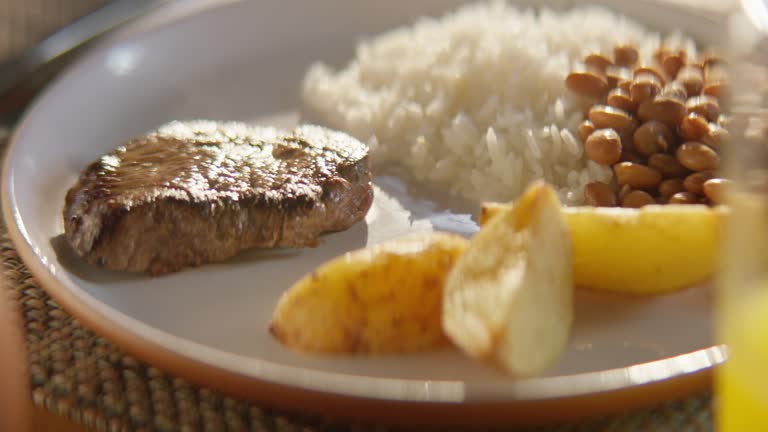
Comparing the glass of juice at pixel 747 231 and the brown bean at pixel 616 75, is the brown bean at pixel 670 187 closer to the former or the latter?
the brown bean at pixel 616 75

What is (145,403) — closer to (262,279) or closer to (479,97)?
(262,279)

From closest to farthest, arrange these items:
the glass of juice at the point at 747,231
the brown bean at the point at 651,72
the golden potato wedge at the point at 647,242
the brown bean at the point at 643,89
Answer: the glass of juice at the point at 747,231, the golden potato wedge at the point at 647,242, the brown bean at the point at 643,89, the brown bean at the point at 651,72

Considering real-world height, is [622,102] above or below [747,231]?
below

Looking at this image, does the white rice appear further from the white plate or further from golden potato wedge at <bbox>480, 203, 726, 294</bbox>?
golden potato wedge at <bbox>480, 203, 726, 294</bbox>

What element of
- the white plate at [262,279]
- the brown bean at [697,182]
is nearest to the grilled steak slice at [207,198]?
the white plate at [262,279]

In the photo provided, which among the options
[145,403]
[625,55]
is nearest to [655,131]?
[625,55]

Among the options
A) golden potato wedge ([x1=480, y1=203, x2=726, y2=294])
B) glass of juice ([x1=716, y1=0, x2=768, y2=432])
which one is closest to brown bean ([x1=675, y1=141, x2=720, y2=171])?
golden potato wedge ([x1=480, y1=203, x2=726, y2=294])
